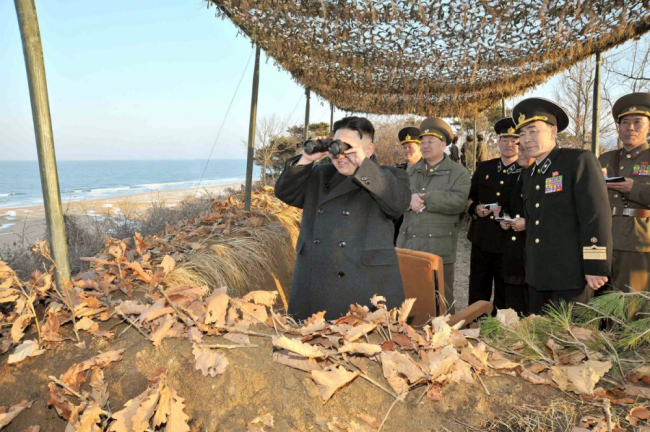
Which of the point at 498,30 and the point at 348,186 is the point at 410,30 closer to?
the point at 498,30

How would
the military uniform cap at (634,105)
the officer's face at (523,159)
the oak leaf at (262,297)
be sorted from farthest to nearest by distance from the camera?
the officer's face at (523,159) → the military uniform cap at (634,105) → the oak leaf at (262,297)

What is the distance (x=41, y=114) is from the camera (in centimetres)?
175

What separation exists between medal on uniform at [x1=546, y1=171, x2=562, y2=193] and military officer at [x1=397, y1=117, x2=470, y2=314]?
3.27 feet

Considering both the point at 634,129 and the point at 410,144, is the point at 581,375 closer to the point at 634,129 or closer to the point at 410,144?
the point at 634,129

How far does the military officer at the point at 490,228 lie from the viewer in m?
3.73

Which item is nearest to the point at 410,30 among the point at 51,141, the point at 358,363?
the point at 51,141

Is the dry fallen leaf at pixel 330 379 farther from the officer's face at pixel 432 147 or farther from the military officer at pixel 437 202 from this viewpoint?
the officer's face at pixel 432 147

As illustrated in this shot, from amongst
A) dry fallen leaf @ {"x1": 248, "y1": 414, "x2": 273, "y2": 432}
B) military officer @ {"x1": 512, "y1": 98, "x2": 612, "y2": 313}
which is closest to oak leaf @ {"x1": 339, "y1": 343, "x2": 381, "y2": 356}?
dry fallen leaf @ {"x1": 248, "y1": 414, "x2": 273, "y2": 432}

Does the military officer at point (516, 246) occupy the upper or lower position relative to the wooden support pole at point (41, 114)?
lower

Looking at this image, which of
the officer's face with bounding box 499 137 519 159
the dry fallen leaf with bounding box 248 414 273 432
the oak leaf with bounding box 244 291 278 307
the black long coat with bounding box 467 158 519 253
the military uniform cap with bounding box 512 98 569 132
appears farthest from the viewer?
the officer's face with bounding box 499 137 519 159

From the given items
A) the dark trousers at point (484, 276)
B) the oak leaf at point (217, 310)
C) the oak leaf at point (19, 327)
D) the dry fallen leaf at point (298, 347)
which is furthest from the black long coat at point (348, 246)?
the dark trousers at point (484, 276)

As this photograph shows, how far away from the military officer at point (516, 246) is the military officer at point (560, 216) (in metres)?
0.63

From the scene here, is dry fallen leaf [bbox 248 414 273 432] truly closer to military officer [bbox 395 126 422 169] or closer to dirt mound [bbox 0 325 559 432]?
dirt mound [bbox 0 325 559 432]

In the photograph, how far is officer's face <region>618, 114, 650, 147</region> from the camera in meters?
3.01
